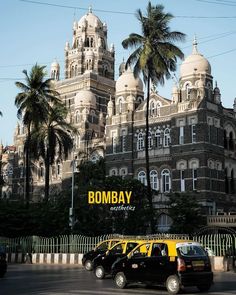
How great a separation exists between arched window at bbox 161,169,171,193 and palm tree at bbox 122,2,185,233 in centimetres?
1631

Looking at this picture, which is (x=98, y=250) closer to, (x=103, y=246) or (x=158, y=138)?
(x=103, y=246)

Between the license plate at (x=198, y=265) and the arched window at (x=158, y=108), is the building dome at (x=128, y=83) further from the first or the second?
the license plate at (x=198, y=265)

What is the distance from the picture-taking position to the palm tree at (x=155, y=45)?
36250 millimetres

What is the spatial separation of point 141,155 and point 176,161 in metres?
4.88

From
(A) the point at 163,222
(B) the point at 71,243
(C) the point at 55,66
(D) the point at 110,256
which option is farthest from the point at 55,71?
(D) the point at 110,256

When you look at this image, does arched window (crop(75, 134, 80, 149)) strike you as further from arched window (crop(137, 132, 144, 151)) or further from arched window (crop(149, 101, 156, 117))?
arched window (crop(149, 101, 156, 117))

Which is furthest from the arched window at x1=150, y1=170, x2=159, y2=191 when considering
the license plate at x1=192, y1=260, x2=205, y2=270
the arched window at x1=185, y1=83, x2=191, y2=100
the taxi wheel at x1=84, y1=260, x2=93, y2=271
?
the license plate at x1=192, y1=260, x2=205, y2=270

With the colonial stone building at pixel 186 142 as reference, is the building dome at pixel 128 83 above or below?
above

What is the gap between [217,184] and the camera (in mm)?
49562

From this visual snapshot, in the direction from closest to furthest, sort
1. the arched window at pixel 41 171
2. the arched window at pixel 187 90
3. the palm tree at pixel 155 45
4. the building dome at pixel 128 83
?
the palm tree at pixel 155 45
the arched window at pixel 187 90
the building dome at pixel 128 83
the arched window at pixel 41 171

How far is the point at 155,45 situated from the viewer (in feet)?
121

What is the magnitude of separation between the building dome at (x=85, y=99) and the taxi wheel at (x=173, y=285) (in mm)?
53075

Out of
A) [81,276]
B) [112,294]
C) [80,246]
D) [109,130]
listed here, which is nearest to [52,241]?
[80,246]

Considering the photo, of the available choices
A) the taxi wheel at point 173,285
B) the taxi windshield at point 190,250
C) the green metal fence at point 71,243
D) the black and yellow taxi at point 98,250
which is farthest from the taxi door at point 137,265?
the green metal fence at point 71,243
